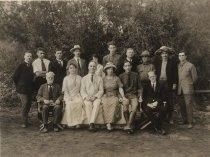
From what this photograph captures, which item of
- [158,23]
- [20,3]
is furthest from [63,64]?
[20,3]

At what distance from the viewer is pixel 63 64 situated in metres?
8.30

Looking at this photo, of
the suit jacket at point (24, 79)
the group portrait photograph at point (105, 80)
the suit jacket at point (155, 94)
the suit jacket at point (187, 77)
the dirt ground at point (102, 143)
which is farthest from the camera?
the suit jacket at point (187, 77)

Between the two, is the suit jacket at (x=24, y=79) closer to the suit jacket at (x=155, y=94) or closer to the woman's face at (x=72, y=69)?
the woman's face at (x=72, y=69)

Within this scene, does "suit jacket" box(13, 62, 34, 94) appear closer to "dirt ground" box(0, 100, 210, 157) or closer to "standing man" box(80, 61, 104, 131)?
"dirt ground" box(0, 100, 210, 157)

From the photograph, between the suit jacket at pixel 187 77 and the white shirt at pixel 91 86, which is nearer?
the white shirt at pixel 91 86

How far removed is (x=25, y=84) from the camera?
25.4 ft

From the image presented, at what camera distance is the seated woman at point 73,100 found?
294 inches

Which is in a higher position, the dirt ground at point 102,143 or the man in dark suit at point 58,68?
the man in dark suit at point 58,68

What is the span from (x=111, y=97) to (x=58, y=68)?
57.3 inches

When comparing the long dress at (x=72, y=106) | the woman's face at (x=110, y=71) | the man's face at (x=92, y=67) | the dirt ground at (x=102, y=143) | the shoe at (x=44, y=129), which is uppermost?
the man's face at (x=92, y=67)

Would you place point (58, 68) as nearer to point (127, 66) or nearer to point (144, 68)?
point (127, 66)

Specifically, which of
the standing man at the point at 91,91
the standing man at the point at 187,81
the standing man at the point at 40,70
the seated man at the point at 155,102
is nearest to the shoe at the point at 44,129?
the standing man at the point at 91,91

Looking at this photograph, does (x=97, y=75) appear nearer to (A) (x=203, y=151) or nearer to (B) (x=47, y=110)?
(B) (x=47, y=110)

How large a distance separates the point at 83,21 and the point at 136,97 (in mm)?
3133
